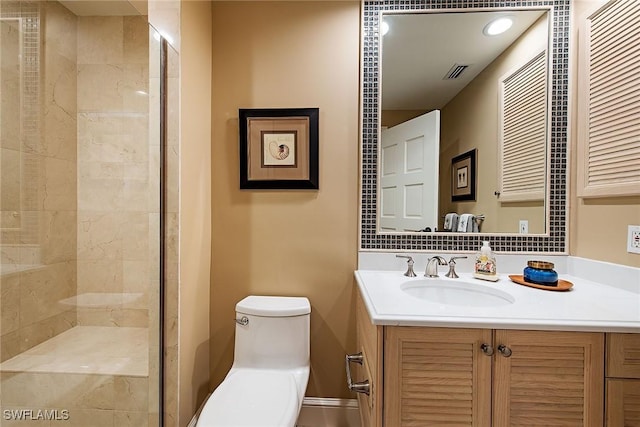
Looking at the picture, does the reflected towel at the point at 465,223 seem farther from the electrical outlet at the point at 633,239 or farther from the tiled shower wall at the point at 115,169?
the tiled shower wall at the point at 115,169

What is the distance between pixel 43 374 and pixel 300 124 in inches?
61.6

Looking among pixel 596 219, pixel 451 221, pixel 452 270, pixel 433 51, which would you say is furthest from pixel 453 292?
pixel 433 51

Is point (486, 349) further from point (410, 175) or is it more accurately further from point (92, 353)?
point (92, 353)

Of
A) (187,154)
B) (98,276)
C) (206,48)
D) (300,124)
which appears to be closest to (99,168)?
(187,154)

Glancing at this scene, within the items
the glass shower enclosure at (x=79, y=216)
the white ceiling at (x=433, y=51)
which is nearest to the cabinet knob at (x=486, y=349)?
the white ceiling at (x=433, y=51)

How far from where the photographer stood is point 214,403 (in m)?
1.19

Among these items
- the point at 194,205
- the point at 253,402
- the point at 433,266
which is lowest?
the point at 253,402

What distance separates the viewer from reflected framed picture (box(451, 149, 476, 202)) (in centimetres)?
163

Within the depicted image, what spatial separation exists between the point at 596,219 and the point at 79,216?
2.34 metres

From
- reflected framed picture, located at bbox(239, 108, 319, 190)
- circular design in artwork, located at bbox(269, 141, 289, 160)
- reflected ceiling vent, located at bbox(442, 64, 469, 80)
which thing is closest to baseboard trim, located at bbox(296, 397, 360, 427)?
reflected framed picture, located at bbox(239, 108, 319, 190)

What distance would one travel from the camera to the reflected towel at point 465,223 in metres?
1.65

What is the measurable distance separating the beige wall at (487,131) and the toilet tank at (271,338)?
1.13 meters

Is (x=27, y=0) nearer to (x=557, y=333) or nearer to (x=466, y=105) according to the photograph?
(x=466, y=105)

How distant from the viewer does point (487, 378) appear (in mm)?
953
